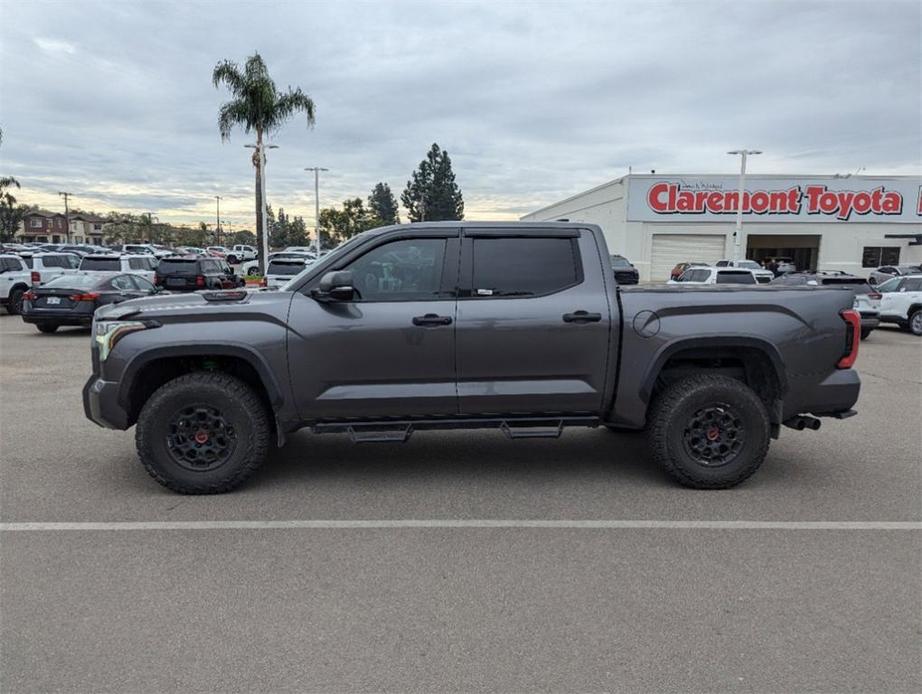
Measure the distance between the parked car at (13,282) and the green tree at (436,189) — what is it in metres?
85.9

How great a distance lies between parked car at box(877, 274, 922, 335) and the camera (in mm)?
16078

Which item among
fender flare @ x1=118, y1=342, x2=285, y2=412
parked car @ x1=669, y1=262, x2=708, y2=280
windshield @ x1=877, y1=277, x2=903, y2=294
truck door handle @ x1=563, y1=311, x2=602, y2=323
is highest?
parked car @ x1=669, y1=262, x2=708, y2=280

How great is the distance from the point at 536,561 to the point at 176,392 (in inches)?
107

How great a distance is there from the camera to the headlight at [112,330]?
4.55 m

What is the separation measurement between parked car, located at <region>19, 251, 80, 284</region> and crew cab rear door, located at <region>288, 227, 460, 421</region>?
59.7 ft

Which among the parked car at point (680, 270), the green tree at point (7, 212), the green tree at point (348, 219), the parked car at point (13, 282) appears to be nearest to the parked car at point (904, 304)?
the parked car at point (680, 270)

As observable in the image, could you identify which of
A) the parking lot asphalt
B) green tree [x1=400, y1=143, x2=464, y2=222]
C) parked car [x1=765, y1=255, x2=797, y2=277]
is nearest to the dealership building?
parked car [x1=765, y1=255, x2=797, y2=277]

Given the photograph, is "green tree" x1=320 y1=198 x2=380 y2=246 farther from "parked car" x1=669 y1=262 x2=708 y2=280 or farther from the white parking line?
the white parking line

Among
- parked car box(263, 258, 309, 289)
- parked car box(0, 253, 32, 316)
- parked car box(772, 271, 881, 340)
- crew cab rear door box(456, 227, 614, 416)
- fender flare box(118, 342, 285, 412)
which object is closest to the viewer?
fender flare box(118, 342, 285, 412)

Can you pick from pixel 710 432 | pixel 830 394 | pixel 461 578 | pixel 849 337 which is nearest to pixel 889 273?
pixel 849 337

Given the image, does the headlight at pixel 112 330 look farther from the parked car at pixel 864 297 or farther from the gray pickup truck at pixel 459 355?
the parked car at pixel 864 297

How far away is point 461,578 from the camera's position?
3.48 m

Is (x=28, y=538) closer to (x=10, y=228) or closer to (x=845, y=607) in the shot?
(x=845, y=607)

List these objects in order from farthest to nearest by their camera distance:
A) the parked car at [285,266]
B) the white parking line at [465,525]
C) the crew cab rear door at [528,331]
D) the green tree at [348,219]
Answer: the green tree at [348,219] < the parked car at [285,266] < the crew cab rear door at [528,331] < the white parking line at [465,525]
